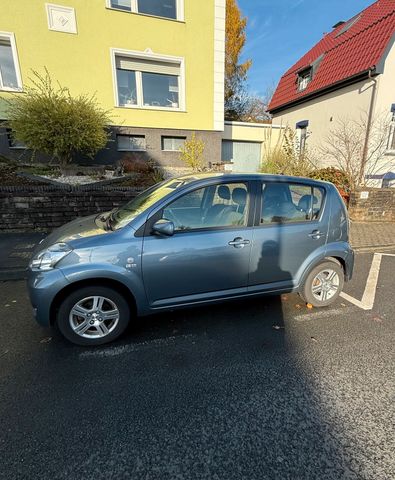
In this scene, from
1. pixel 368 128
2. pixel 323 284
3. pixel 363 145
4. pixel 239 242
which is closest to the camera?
pixel 239 242

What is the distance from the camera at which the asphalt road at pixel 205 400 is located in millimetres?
1633

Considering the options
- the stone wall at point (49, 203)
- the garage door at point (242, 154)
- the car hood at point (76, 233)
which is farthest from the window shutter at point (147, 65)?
the car hood at point (76, 233)

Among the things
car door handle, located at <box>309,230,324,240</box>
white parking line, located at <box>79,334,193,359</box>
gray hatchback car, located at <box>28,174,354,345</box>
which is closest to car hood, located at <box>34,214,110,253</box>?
gray hatchback car, located at <box>28,174,354,345</box>

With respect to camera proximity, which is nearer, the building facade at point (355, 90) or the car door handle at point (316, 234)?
the car door handle at point (316, 234)

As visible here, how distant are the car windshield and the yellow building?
360 inches

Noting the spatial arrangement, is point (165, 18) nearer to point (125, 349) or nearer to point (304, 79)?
point (304, 79)

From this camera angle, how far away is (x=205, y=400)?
2.09 meters

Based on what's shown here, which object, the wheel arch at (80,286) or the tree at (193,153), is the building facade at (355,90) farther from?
the wheel arch at (80,286)

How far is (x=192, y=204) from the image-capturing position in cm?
288

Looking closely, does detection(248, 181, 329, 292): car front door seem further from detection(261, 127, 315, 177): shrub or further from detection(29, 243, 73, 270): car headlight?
detection(261, 127, 315, 177): shrub

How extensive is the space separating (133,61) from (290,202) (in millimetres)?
11147

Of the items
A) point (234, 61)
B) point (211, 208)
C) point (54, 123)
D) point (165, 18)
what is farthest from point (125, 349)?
point (234, 61)

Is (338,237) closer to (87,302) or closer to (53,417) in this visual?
(87,302)

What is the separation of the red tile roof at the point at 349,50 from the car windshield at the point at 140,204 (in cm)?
1150
